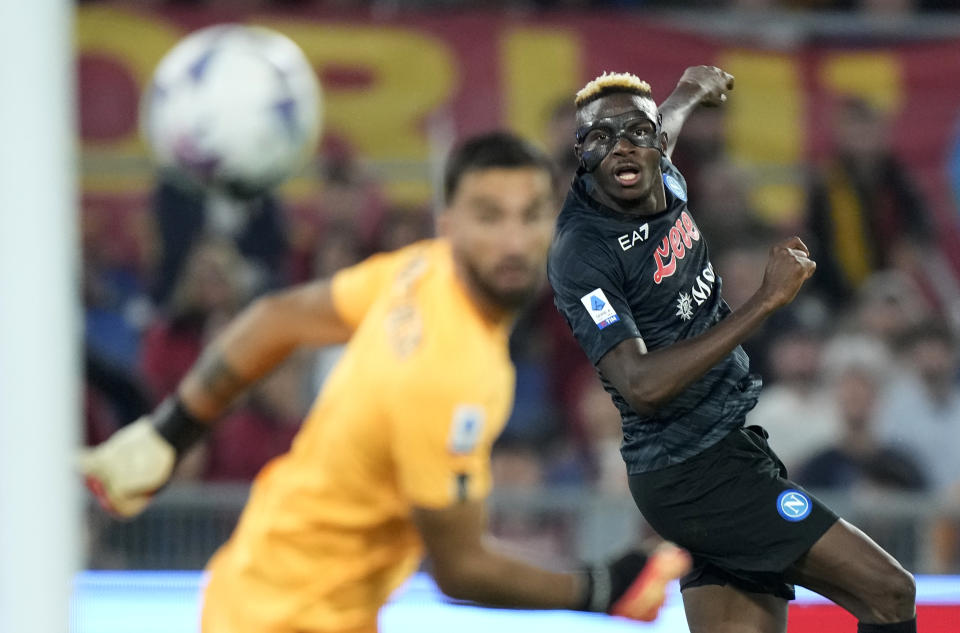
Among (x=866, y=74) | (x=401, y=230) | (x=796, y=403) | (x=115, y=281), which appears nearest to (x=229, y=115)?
(x=401, y=230)

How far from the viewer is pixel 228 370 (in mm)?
4203

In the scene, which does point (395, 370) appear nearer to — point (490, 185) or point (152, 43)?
point (490, 185)

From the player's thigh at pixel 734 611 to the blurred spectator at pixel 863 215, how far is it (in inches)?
165

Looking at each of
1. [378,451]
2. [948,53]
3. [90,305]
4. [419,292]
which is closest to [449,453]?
[378,451]

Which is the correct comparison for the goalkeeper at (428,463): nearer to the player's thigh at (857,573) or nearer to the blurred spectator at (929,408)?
the player's thigh at (857,573)

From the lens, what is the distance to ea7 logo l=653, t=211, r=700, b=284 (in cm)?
331

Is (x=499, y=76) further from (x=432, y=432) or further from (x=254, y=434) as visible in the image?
(x=432, y=432)

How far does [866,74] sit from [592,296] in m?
5.38

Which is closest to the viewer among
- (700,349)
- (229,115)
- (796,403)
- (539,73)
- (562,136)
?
(700,349)

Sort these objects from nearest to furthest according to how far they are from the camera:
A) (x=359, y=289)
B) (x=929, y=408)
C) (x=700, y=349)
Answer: (x=700, y=349), (x=359, y=289), (x=929, y=408)

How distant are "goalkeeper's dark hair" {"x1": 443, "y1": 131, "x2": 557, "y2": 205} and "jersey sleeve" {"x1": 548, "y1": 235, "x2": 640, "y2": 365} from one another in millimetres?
462

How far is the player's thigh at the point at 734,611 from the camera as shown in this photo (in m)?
3.48

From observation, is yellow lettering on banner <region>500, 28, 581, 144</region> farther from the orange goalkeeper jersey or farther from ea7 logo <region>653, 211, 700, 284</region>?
ea7 logo <region>653, 211, 700, 284</region>

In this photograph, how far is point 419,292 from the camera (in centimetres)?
376
